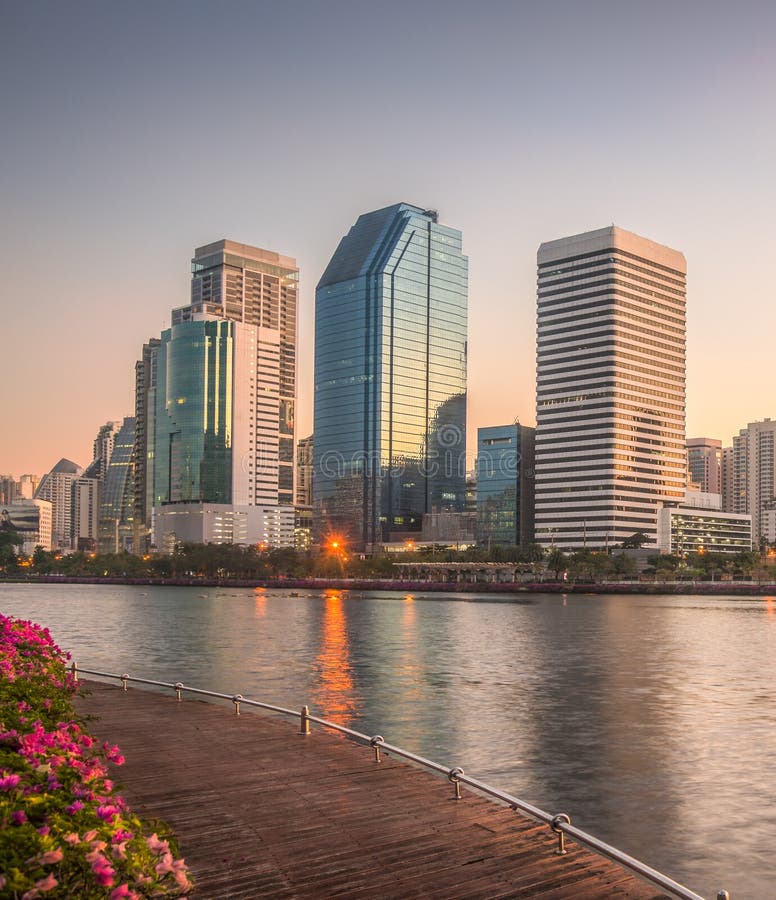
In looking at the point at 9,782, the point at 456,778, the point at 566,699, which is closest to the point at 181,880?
the point at 9,782

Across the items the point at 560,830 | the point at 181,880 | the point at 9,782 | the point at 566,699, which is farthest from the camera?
the point at 566,699

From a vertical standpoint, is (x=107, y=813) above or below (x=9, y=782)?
below

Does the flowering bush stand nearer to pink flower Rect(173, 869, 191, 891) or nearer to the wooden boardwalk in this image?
pink flower Rect(173, 869, 191, 891)

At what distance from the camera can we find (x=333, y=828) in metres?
19.1

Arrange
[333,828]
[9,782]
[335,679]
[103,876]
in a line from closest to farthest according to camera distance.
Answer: [103,876]
[9,782]
[333,828]
[335,679]

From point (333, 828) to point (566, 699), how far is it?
1594 inches

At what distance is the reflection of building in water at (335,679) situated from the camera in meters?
51.5

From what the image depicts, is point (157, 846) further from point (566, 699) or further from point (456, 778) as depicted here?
point (566, 699)

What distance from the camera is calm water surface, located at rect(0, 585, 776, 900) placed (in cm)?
2959

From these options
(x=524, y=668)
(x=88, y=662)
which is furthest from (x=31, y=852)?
(x=88, y=662)

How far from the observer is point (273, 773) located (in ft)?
79.3

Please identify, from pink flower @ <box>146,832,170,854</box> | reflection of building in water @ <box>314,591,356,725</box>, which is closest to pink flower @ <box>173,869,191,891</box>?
pink flower @ <box>146,832,170,854</box>

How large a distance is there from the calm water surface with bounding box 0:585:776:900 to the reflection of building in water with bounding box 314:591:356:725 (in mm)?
226

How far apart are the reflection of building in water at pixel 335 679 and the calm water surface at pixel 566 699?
0.74 ft
